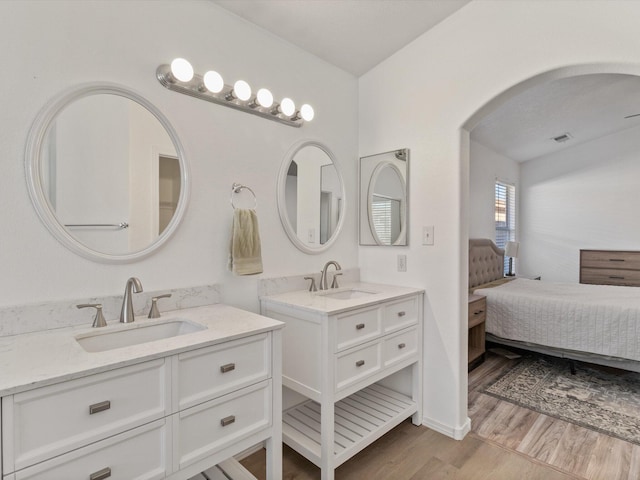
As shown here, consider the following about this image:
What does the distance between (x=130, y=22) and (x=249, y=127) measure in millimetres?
709

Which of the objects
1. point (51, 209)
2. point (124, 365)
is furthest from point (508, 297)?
point (51, 209)

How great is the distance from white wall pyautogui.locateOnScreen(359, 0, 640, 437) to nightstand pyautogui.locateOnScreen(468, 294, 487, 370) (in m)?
1.04

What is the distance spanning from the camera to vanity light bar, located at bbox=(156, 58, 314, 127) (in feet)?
5.47

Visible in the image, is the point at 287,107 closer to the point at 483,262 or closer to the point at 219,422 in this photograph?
the point at 219,422

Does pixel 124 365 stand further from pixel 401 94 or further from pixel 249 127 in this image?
pixel 401 94

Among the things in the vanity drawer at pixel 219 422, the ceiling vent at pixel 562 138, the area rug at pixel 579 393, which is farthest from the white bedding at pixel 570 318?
the vanity drawer at pixel 219 422

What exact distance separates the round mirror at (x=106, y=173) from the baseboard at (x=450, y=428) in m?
1.98

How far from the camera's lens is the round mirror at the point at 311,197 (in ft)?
7.24

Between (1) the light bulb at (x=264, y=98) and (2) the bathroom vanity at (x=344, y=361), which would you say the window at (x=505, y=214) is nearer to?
(2) the bathroom vanity at (x=344, y=361)

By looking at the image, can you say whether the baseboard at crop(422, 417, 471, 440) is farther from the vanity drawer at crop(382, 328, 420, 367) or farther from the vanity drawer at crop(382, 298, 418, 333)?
the vanity drawer at crop(382, 298, 418, 333)

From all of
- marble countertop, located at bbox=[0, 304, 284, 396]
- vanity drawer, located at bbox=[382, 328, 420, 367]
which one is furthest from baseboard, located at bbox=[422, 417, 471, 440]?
marble countertop, located at bbox=[0, 304, 284, 396]

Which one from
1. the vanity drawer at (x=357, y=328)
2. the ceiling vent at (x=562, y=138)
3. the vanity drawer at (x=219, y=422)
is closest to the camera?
the vanity drawer at (x=219, y=422)

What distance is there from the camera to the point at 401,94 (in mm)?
2432

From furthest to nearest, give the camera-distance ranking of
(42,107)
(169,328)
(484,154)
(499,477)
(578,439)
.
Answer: (484,154) < (578,439) < (499,477) < (169,328) < (42,107)
